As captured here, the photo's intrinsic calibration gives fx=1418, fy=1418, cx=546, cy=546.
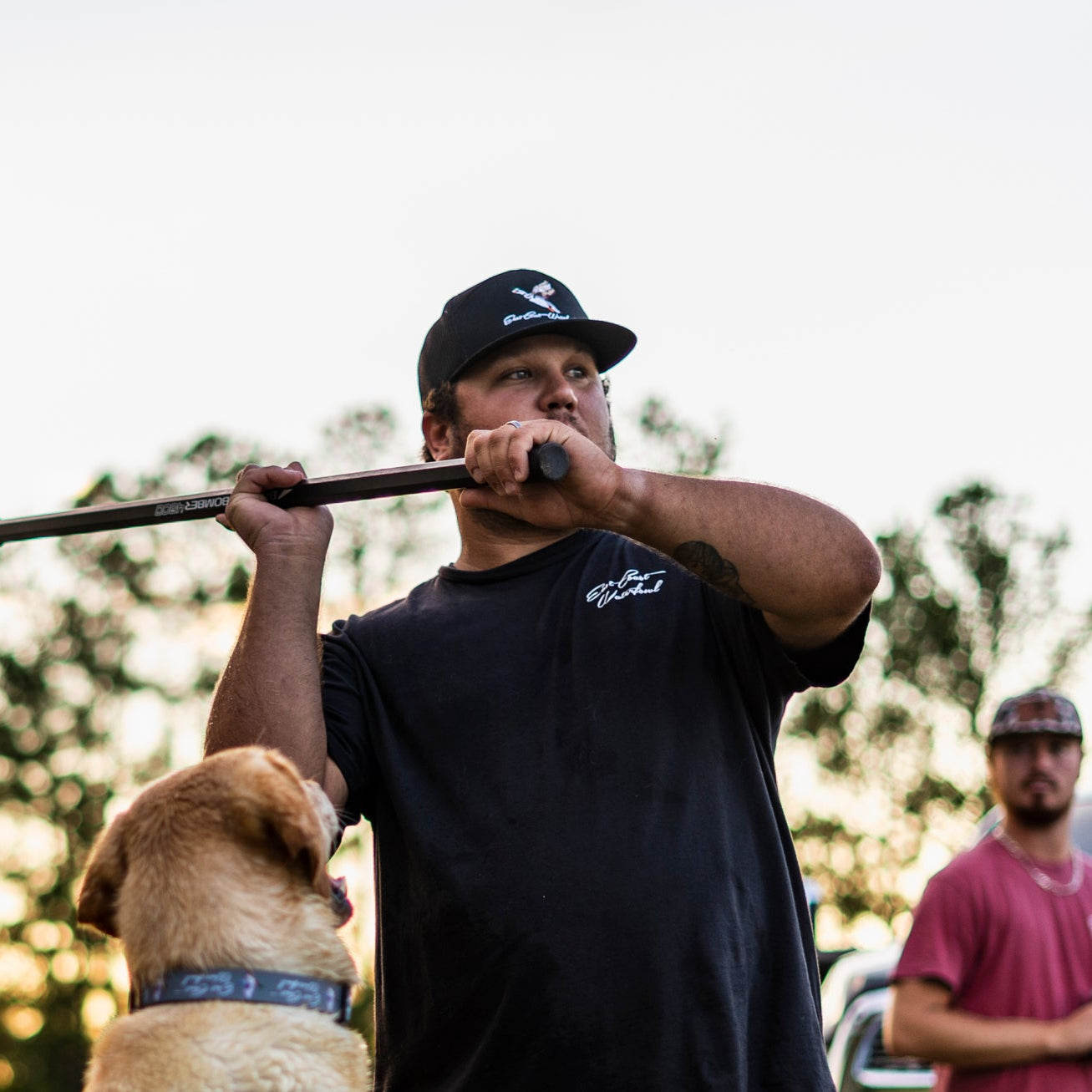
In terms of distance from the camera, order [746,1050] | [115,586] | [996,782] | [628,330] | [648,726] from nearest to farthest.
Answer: [746,1050]
[648,726]
[628,330]
[996,782]
[115,586]

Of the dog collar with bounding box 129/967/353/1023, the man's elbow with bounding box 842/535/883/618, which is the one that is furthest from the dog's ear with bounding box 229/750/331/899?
the man's elbow with bounding box 842/535/883/618

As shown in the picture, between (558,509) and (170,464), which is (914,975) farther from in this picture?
(170,464)

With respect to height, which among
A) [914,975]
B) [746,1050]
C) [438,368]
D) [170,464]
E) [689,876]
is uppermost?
[170,464]

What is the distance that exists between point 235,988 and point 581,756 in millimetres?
919

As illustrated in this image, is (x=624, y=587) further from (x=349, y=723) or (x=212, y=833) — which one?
(x=212, y=833)

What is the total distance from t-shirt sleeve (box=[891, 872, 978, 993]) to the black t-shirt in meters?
2.28

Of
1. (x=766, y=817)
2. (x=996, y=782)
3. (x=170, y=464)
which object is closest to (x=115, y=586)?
(x=170, y=464)

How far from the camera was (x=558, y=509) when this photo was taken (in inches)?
135

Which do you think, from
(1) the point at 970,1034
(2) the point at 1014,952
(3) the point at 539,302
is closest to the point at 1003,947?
(2) the point at 1014,952

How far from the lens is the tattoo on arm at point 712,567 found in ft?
10.6

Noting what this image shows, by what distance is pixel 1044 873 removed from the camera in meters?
5.58

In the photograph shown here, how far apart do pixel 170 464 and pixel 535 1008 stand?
2581 centimetres

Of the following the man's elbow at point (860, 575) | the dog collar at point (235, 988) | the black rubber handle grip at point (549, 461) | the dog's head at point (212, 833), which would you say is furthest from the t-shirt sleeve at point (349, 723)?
the man's elbow at point (860, 575)

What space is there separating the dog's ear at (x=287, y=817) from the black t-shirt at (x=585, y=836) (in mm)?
333
